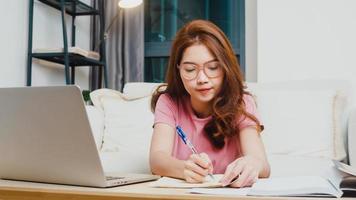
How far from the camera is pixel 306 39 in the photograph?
261cm

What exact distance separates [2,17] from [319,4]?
176 centimetres

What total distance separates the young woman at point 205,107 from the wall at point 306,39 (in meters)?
1.39

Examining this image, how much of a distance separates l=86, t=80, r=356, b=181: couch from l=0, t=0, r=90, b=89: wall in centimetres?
58

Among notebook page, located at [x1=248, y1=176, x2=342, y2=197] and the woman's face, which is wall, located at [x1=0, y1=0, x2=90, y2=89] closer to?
the woman's face

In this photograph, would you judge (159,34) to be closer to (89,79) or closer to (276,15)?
(89,79)

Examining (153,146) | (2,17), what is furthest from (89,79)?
(153,146)

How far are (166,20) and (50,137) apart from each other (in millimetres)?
2793

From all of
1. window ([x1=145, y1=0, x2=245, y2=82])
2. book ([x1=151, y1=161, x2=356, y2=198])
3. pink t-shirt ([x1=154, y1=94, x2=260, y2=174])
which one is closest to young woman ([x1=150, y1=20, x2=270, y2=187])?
pink t-shirt ([x1=154, y1=94, x2=260, y2=174])

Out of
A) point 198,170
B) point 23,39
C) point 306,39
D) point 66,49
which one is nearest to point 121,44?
point 66,49

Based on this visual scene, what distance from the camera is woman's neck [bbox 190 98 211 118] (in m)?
1.28

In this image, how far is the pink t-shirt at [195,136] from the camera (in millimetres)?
1267

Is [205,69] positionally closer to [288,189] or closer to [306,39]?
[288,189]

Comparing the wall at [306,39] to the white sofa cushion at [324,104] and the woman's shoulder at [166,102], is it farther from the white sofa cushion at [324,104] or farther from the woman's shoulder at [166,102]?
the woman's shoulder at [166,102]

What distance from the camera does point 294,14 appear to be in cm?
263
